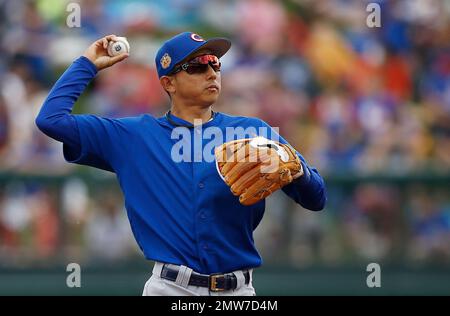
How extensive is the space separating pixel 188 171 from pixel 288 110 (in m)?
5.07

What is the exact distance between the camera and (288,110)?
9.25 m

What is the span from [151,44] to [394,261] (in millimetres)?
3719

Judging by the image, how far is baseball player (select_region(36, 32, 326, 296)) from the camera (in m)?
4.13

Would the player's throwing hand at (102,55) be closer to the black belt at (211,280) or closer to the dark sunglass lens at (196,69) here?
the dark sunglass lens at (196,69)

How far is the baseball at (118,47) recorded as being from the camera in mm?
4457

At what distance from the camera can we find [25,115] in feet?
29.3

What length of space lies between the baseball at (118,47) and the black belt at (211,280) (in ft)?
3.48

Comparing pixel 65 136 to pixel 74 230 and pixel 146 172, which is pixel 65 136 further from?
pixel 74 230

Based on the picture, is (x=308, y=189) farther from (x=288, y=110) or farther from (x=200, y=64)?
(x=288, y=110)

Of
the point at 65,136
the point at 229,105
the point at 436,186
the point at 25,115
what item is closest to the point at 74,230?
the point at 25,115

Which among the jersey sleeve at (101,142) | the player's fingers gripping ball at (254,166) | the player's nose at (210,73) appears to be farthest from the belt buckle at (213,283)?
the player's nose at (210,73)

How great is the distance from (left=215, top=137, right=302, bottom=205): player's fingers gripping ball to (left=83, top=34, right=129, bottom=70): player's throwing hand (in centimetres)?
73

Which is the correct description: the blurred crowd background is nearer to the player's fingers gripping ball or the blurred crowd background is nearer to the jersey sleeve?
the jersey sleeve

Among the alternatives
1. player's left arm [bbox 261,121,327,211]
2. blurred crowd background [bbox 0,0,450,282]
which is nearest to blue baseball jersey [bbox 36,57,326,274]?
player's left arm [bbox 261,121,327,211]
